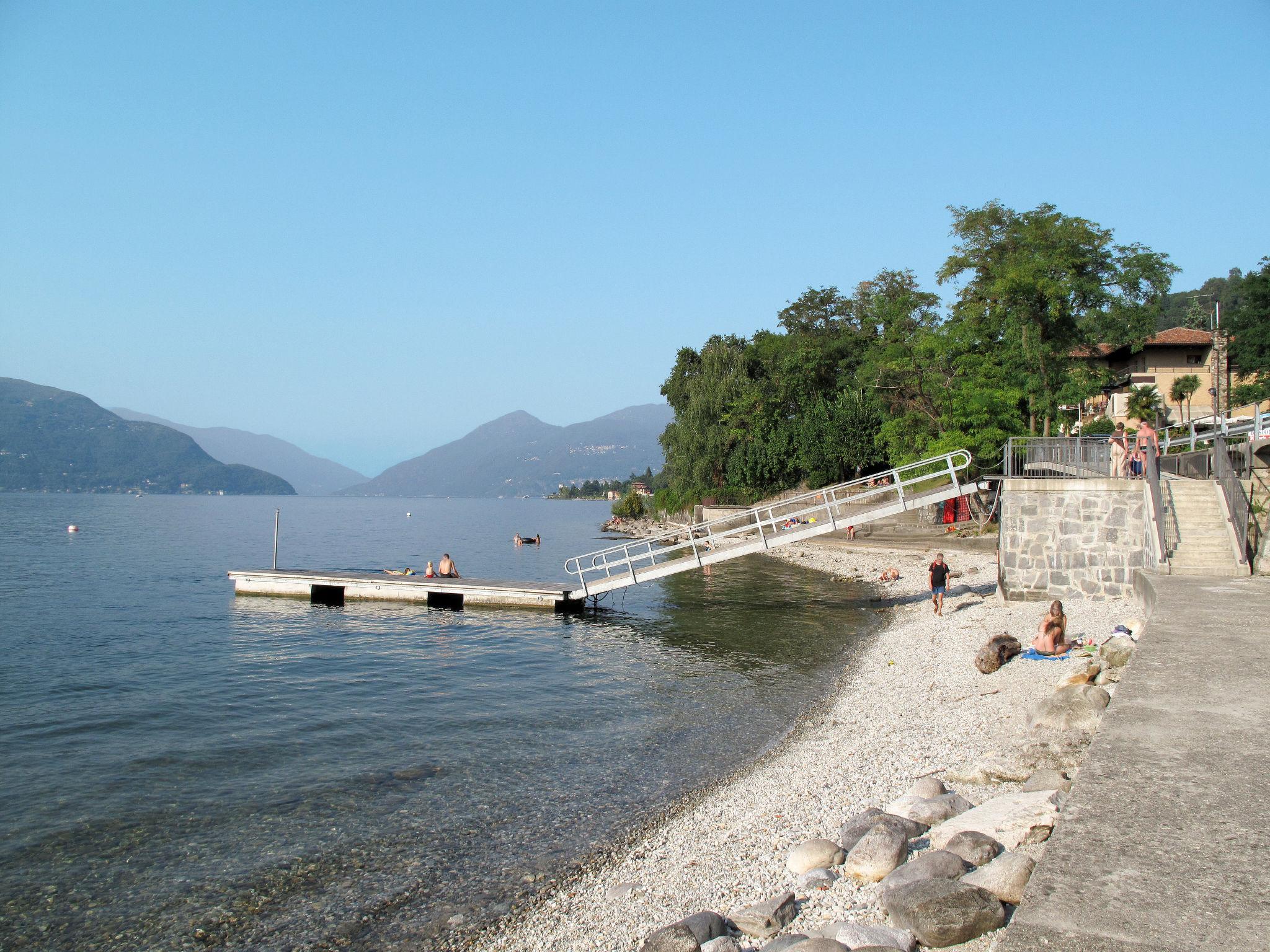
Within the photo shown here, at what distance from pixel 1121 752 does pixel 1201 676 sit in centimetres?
249

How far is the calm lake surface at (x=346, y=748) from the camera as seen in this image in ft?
23.8

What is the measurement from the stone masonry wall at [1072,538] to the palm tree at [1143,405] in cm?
3473

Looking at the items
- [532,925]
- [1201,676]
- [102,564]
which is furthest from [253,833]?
[102,564]

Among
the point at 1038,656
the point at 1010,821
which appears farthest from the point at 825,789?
the point at 1038,656

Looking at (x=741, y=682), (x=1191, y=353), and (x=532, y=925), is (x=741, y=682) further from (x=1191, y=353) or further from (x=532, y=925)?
(x=1191, y=353)

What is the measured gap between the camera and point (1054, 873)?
367 centimetres

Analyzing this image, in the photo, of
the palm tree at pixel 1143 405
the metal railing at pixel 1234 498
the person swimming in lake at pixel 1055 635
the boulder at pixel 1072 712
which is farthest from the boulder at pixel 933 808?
the palm tree at pixel 1143 405

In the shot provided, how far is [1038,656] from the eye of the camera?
520 inches

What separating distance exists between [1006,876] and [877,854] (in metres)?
1.49

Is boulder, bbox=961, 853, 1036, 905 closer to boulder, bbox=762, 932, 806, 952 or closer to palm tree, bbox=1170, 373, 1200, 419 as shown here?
boulder, bbox=762, 932, 806, 952

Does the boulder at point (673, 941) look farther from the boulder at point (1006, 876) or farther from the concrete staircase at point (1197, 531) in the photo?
the concrete staircase at point (1197, 531)

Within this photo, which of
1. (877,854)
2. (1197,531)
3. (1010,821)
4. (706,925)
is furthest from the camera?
(1197,531)

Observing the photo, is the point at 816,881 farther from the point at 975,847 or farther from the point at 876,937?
the point at 876,937

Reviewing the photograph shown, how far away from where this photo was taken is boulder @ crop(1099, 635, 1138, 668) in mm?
10297
